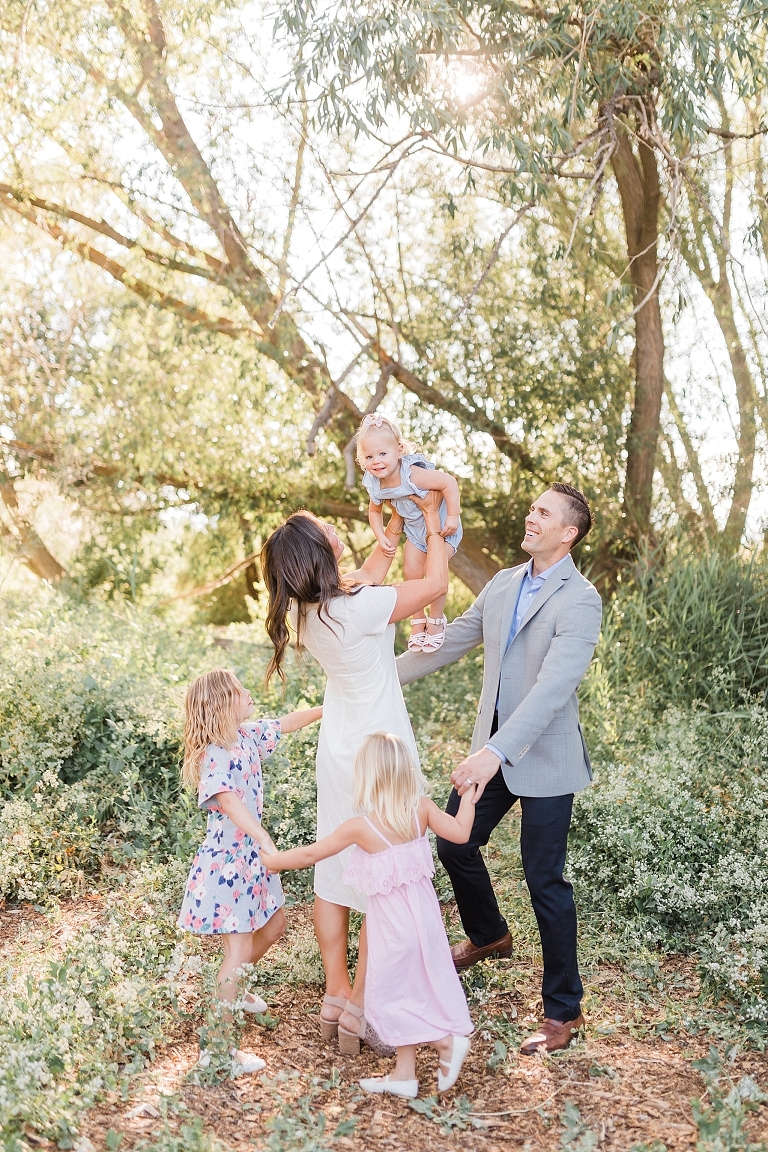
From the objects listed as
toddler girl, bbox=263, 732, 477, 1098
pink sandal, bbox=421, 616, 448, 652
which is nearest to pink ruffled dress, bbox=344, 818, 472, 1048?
toddler girl, bbox=263, 732, 477, 1098

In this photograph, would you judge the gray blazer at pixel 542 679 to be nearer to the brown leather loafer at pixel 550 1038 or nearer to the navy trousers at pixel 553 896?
the navy trousers at pixel 553 896

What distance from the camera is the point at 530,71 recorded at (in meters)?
5.89

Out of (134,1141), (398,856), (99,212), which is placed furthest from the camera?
(99,212)

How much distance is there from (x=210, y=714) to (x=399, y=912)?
865mm

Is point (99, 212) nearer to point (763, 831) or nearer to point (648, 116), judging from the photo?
point (648, 116)

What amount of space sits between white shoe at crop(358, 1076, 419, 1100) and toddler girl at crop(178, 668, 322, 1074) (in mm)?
482

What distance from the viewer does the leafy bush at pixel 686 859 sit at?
3.64m

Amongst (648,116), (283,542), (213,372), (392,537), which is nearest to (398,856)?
(283,542)

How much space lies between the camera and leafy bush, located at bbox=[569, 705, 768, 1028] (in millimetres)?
3637

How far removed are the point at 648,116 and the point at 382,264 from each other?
2.46m

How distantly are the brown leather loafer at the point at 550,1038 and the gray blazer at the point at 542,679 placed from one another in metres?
0.75

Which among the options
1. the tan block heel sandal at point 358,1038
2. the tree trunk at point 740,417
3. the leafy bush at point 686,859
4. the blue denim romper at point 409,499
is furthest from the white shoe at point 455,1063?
the tree trunk at point 740,417

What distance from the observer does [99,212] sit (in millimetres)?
8156

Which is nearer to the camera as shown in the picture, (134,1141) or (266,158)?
(134,1141)
